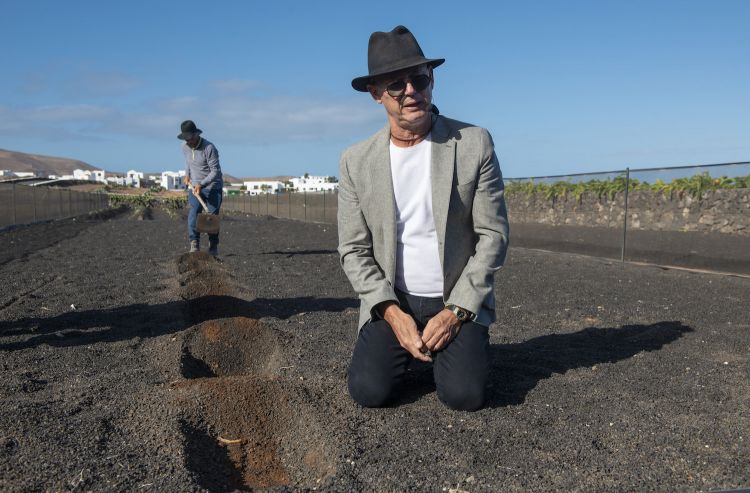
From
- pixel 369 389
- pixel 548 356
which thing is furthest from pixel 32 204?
pixel 369 389

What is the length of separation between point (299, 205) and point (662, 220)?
23425mm

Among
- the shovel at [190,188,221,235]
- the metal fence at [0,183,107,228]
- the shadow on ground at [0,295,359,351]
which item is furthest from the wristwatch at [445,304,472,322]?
the metal fence at [0,183,107,228]

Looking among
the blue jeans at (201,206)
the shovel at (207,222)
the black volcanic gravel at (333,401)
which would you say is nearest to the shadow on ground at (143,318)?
the black volcanic gravel at (333,401)

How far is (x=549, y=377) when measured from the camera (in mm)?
3932

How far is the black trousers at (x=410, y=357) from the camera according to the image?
3.31 metres

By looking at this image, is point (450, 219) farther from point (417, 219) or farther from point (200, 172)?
point (200, 172)

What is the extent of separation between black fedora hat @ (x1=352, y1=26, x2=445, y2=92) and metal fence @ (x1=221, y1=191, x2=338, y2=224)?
24.2 m

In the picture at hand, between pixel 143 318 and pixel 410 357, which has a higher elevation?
pixel 410 357

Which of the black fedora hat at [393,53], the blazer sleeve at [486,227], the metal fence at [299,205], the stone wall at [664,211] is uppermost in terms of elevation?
the black fedora hat at [393,53]

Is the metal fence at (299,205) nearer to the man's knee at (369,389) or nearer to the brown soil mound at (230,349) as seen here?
the brown soil mound at (230,349)

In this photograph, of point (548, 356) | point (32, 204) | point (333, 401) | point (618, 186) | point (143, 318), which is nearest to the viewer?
point (333, 401)

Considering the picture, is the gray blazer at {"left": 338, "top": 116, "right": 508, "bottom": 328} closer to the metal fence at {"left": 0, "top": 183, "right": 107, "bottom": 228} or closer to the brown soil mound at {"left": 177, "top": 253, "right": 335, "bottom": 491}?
the brown soil mound at {"left": 177, "top": 253, "right": 335, "bottom": 491}

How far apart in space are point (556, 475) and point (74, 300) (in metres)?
5.24

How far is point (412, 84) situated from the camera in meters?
3.37
